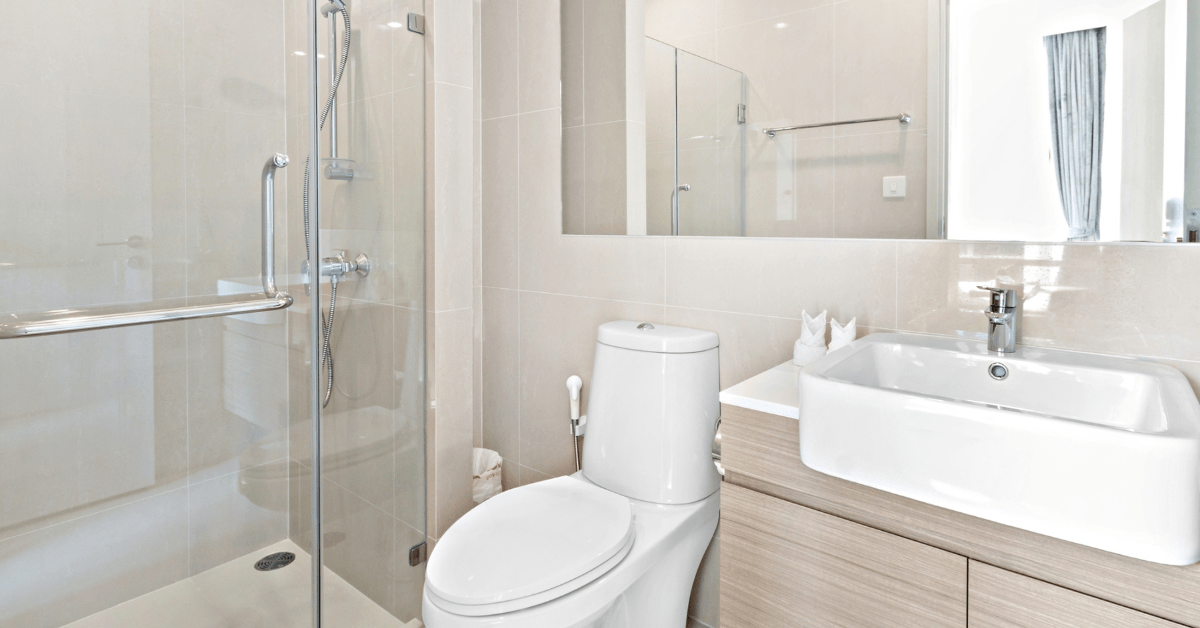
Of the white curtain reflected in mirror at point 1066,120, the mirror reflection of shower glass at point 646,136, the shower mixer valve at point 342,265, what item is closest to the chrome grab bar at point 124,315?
the shower mixer valve at point 342,265

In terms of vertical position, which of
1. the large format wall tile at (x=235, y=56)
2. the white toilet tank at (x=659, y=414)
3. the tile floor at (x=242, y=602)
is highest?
the large format wall tile at (x=235, y=56)

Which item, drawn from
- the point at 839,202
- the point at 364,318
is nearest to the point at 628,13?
the point at 839,202

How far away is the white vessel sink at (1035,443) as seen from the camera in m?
0.65

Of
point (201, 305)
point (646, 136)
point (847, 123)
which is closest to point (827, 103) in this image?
point (847, 123)

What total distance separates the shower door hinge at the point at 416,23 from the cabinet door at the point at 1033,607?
64.0 inches

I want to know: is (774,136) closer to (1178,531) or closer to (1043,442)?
(1043,442)

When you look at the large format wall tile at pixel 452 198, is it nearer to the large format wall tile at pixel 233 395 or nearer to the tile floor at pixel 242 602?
the large format wall tile at pixel 233 395

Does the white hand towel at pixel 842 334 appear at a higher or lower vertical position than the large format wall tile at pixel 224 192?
lower

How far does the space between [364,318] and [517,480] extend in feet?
2.50

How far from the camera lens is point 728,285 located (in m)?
1.45

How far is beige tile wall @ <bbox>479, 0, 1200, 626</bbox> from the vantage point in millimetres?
1022

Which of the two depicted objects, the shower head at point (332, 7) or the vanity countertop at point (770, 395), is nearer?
the vanity countertop at point (770, 395)

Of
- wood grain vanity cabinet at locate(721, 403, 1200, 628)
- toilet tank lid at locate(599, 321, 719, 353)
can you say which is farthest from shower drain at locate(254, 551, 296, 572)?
wood grain vanity cabinet at locate(721, 403, 1200, 628)

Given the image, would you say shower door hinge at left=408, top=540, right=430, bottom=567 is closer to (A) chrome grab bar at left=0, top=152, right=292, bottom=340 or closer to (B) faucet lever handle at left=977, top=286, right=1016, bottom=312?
(A) chrome grab bar at left=0, top=152, right=292, bottom=340
